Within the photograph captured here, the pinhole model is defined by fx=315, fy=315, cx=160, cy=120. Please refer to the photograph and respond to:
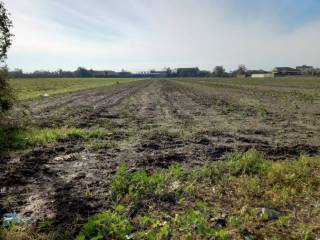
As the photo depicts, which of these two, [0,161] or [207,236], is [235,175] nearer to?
[207,236]

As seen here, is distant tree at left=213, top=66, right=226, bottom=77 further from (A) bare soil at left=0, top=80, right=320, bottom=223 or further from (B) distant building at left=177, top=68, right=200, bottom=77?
(A) bare soil at left=0, top=80, right=320, bottom=223

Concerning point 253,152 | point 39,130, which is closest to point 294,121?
point 253,152

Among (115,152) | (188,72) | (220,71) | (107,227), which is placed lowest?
(188,72)

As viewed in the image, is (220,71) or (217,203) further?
(220,71)

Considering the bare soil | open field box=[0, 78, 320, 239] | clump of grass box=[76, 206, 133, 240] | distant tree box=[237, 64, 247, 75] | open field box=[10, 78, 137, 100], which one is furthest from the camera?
distant tree box=[237, 64, 247, 75]

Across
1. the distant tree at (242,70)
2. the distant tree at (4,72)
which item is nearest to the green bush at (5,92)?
the distant tree at (4,72)

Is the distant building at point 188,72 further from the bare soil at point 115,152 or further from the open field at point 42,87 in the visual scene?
the bare soil at point 115,152

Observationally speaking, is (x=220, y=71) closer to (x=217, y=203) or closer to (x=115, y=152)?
(x=115, y=152)

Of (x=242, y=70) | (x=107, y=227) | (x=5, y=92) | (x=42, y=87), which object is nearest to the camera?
(x=107, y=227)

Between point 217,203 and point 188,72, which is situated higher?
point 217,203

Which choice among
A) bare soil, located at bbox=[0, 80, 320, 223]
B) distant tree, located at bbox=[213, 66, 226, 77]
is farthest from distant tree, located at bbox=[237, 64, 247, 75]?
bare soil, located at bbox=[0, 80, 320, 223]

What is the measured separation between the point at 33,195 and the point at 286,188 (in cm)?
410

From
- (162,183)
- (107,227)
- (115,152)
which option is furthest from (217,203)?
(115,152)

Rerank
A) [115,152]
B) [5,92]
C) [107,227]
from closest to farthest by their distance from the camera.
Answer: [107,227] → [115,152] → [5,92]
